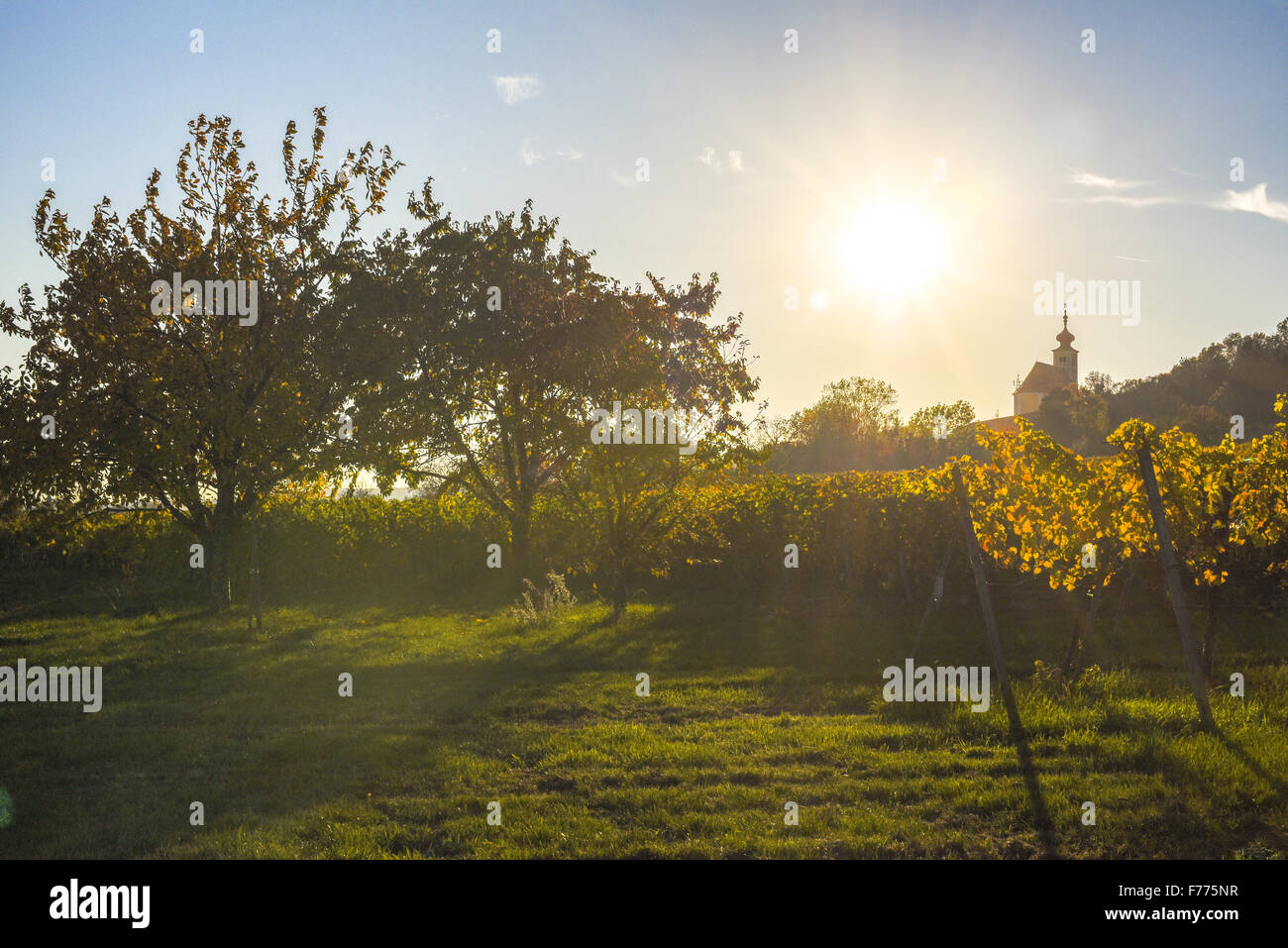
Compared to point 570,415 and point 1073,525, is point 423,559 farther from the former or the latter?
point 1073,525

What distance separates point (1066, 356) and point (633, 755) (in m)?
149

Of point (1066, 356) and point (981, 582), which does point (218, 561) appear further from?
point (1066, 356)

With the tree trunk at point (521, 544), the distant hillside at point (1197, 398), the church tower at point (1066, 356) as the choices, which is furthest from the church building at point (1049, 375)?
the tree trunk at point (521, 544)

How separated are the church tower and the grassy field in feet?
449

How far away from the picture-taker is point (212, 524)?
1688 centimetres

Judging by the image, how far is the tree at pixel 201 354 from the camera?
14531 millimetres

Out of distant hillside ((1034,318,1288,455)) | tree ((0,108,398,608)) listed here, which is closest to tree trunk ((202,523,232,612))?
tree ((0,108,398,608))

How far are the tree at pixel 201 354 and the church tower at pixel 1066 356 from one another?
139 meters

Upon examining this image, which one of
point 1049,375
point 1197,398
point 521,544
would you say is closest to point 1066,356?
point 1049,375

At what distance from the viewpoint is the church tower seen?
449 ft

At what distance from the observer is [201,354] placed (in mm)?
15102

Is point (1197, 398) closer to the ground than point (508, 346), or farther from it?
farther from it

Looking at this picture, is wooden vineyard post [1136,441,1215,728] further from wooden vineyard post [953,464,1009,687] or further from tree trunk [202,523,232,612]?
tree trunk [202,523,232,612]
